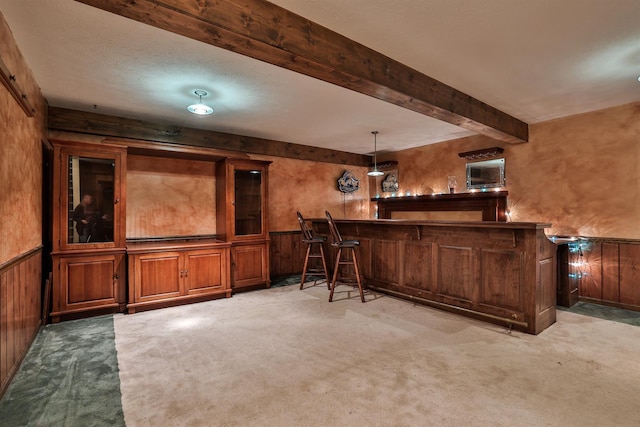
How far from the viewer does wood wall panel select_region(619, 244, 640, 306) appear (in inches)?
152

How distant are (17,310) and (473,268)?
4.21 meters

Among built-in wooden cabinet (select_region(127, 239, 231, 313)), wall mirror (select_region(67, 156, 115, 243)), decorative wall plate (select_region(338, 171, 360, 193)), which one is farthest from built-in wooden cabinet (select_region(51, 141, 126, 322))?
decorative wall plate (select_region(338, 171, 360, 193))

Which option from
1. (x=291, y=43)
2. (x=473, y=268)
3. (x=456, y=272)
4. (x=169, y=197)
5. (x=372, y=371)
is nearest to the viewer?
(x=291, y=43)

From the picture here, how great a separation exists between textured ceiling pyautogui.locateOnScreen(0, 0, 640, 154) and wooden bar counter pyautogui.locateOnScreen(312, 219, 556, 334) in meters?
1.57

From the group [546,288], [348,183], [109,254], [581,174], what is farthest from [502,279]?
[109,254]

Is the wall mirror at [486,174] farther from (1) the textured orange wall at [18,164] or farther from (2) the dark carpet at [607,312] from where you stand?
(1) the textured orange wall at [18,164]

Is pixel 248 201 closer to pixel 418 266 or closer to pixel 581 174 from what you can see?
pixel 418 266

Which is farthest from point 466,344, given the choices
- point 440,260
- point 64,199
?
point 64,199

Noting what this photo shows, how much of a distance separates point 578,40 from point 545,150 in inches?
101

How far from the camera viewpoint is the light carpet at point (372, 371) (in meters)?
1.83

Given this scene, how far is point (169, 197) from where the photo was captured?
15.6 feet

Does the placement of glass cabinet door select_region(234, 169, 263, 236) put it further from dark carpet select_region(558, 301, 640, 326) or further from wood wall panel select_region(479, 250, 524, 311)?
dark carpet select_region(558, 301, 640, 326)

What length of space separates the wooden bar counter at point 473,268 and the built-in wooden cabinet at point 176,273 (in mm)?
2285

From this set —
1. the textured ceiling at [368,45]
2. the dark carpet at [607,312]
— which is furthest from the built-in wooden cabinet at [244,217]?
the dark carpet at [607,312]
